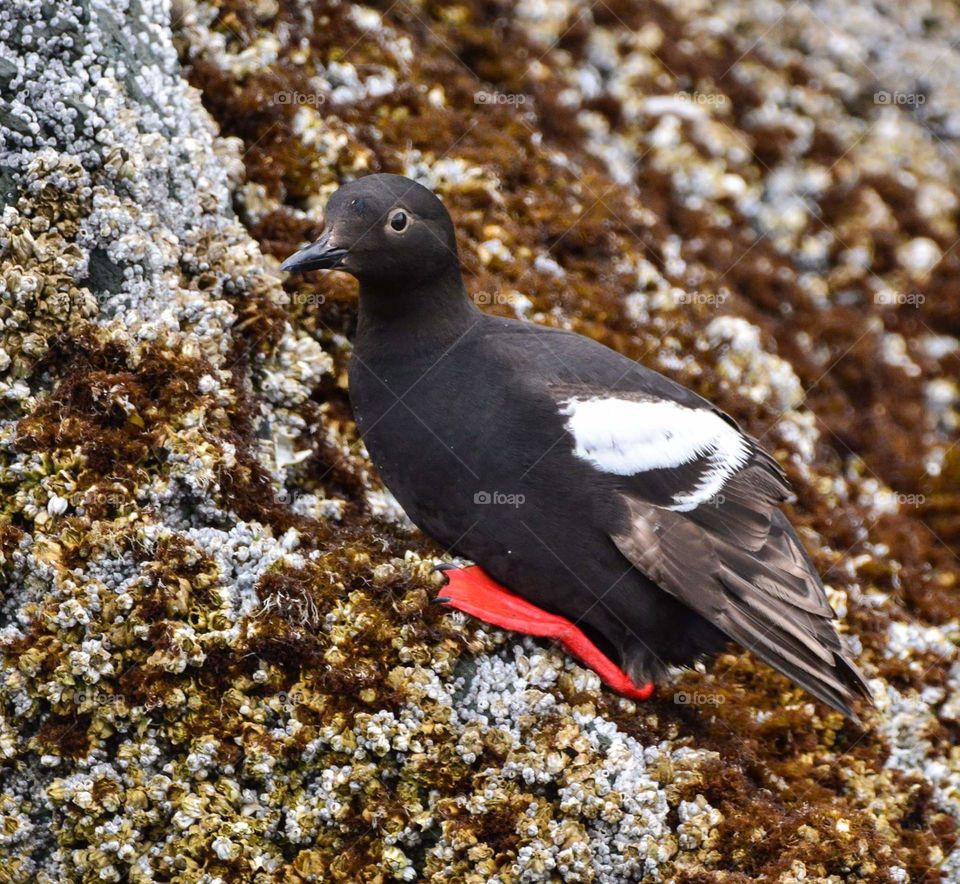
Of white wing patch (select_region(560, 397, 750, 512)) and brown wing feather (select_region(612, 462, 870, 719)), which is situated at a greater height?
white wing patch (select_region(560, 397, 750, 512))

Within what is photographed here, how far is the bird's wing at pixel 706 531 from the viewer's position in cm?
531

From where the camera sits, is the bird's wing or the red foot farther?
the bird's wing

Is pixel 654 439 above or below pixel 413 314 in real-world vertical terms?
below

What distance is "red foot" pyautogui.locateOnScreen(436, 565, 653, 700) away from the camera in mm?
5180

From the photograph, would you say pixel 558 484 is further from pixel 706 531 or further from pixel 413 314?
pixel 413 314

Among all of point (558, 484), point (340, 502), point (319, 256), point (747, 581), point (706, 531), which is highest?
point (319, 256)

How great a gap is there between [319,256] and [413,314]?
63 centimetres

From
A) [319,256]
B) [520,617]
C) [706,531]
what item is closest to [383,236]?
[319,256]

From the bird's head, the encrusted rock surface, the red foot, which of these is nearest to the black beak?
the bird's head

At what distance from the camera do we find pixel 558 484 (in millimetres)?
5234

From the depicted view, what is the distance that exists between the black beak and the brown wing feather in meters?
1.75

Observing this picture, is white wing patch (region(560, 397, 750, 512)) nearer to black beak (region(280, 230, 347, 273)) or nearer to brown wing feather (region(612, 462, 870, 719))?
brown wing feather (region(612, 462, 870, 719))

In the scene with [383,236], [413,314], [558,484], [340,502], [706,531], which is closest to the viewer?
[558,484]

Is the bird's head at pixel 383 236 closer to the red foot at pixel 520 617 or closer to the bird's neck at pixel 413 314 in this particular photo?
the bird's neck at pixel 413 314
